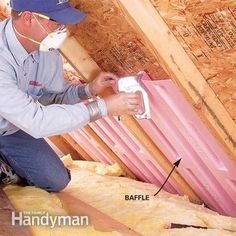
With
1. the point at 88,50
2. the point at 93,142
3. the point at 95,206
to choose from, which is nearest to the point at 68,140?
the point at 93,142

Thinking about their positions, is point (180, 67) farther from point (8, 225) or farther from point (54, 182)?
point (54, 182)

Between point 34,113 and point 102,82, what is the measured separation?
67 centimetres

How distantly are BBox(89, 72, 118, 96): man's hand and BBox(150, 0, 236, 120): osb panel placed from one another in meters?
0.76

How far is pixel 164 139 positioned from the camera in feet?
9.71

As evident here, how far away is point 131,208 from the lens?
2.92 meters

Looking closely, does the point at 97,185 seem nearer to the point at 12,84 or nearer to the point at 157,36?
the point at 12,84

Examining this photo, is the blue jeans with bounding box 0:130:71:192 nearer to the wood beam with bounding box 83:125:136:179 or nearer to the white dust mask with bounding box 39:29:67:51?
the white dust mask with bounding box 39:29:67:51

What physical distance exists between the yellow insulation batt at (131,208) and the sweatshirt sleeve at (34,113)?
1.64ft

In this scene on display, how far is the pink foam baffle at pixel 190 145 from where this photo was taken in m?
2.53

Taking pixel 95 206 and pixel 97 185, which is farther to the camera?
pixel 97 185

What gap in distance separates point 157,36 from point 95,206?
1460 mm

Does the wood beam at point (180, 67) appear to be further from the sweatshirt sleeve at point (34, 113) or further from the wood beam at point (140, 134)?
the wood beam at point (140, 134)

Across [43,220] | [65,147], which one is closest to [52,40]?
[43,220]

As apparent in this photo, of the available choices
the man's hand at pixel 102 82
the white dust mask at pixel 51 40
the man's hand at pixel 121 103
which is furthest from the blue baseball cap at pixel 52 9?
the man's hand at pixel 102 82
